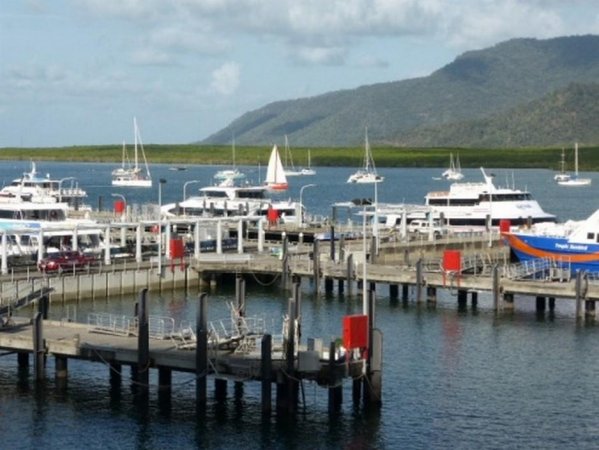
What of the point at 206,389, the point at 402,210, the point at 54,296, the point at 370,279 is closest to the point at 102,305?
the point at 54,296

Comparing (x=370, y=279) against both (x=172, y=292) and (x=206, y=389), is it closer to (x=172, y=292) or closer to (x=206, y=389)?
(x=172, y=292)

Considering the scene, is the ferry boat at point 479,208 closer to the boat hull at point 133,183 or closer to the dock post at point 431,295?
the dock post at point 431,295

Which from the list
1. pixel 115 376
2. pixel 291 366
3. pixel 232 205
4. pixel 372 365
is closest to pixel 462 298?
pixel 372 365

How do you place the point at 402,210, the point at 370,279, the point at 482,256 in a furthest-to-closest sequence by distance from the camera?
1. the point at 402,210
2. the point at 482,256
3. the point at 370,279

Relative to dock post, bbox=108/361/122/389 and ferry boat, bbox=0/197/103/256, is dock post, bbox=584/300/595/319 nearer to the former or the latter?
dock post, bbox=108/361/122/389

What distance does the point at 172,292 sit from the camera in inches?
2751

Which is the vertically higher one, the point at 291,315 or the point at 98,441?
the point at 291,315

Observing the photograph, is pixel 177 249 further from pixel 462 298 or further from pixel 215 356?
pixel 215 356

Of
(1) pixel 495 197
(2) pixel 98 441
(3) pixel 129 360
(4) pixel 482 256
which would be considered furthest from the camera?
(1) pixel 495 197

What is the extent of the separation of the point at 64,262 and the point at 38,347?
2212cm

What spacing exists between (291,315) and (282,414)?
2.98 m

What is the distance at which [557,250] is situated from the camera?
7331 cm

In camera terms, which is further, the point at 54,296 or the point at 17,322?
the point at 54,296

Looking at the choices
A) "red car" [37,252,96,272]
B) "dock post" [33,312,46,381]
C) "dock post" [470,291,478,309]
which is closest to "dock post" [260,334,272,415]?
"dock post" [33,312,46,381]
